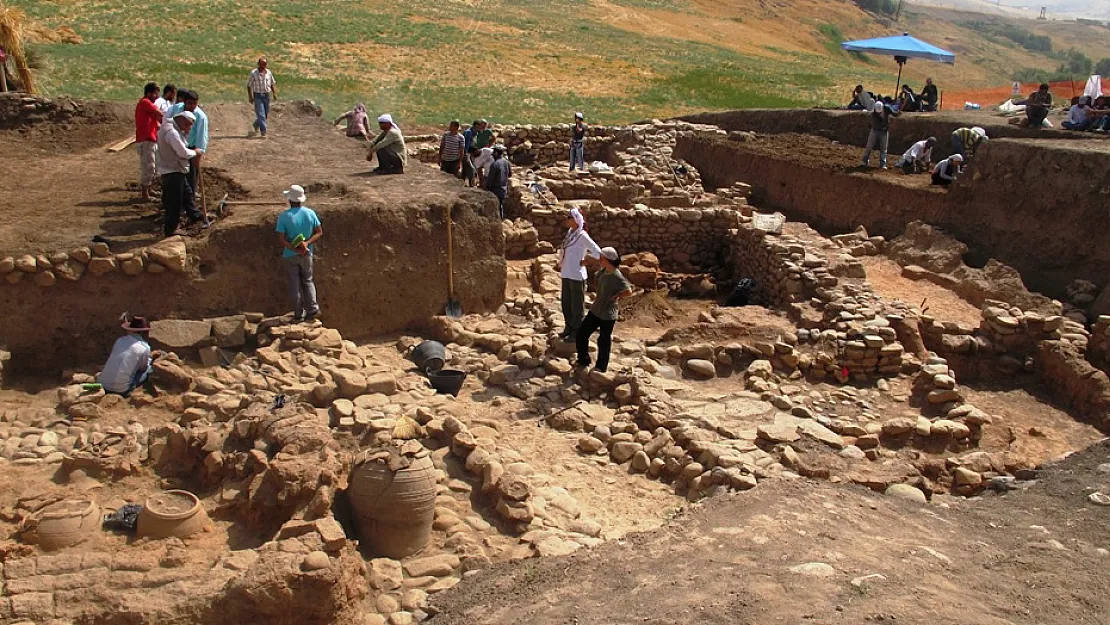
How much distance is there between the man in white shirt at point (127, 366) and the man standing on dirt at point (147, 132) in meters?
3.48

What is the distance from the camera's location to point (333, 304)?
9.79 meters

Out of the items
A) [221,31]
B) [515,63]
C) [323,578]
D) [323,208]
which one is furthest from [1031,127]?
[221,31]

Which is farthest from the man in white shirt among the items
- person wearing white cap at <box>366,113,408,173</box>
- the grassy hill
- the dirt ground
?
the grassy hill

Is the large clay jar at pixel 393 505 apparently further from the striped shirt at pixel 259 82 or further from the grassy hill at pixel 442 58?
the grassy hill at pixel 442 58

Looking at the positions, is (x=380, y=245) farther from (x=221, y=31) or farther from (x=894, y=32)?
(x=894, y=32)

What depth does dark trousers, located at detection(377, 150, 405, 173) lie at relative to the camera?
39.1 ft

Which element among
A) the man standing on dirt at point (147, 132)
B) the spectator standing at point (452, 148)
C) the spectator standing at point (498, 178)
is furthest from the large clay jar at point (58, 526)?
the spectator standing at point (452, 148)

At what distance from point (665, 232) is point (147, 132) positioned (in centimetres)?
777

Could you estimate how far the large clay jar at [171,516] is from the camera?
5.93 metres

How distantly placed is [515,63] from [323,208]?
30190 mm

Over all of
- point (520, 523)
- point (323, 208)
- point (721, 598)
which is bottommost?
point (520, 523)

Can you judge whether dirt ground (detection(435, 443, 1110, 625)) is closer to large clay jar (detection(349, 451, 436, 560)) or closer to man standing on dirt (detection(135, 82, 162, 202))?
large clay jar (detection(349, 451, 436, 560))

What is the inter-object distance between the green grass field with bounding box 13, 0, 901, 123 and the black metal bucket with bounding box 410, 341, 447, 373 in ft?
55.1

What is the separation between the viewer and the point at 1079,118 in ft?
55.9
